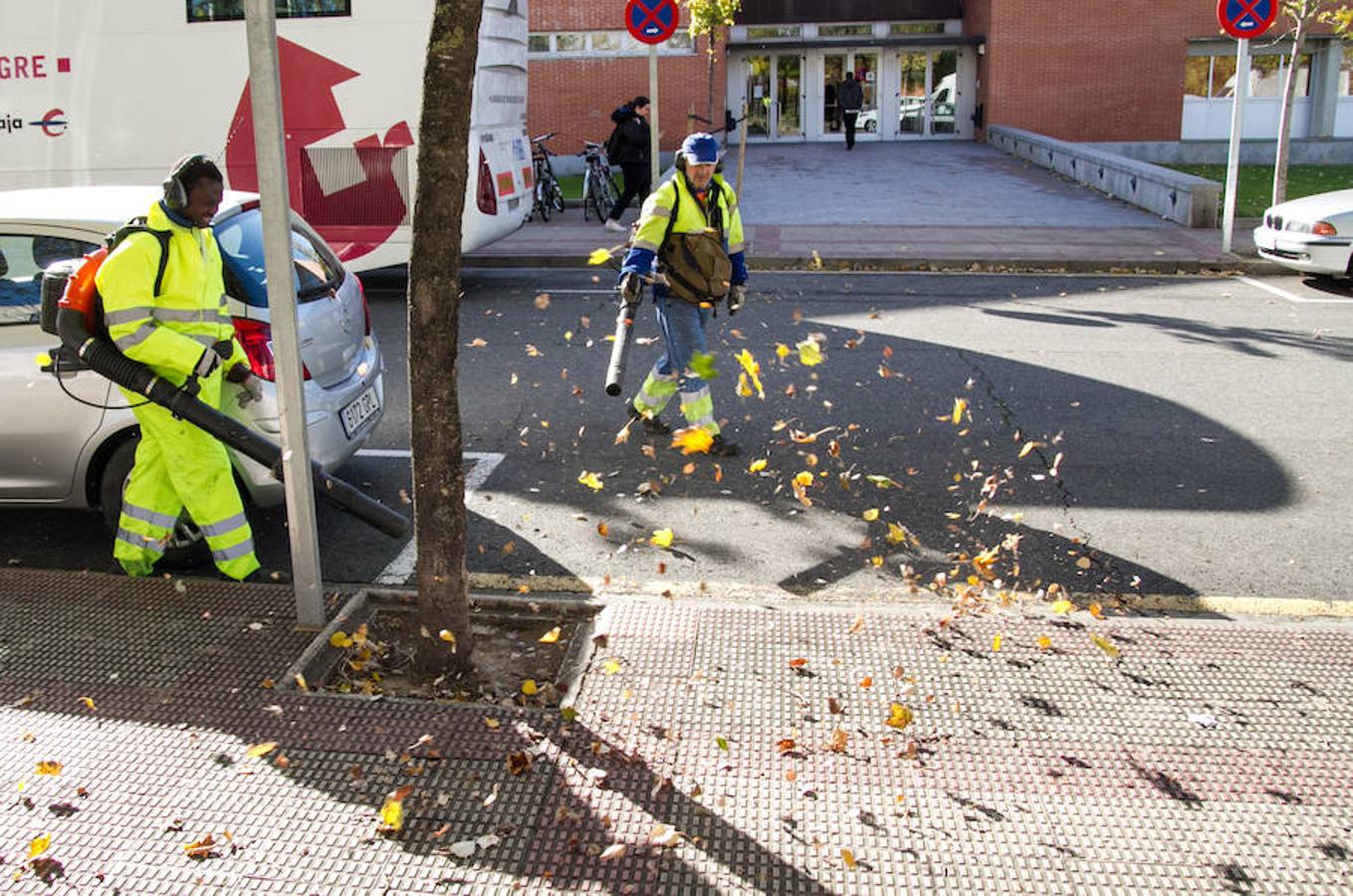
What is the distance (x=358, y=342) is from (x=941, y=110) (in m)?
30.3

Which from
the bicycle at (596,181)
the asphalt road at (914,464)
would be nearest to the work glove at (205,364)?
the asphalt road at (914,464)

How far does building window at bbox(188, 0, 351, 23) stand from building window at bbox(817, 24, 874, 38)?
23.0m

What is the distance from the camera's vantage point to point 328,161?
40.8 feet

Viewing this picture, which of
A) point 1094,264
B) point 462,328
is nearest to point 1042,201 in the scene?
point 1094,264

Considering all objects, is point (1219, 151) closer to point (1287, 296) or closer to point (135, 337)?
point (1287, 296)

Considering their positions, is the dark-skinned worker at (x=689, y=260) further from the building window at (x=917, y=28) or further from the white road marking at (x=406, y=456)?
the building window at (x=917, y=28)

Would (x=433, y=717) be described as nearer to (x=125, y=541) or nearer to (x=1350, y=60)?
(x=125, y=541)

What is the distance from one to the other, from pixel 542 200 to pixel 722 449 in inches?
506

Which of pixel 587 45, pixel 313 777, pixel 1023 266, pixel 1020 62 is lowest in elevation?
pixel 313 777

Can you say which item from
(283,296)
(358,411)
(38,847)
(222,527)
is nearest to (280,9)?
(358,411)

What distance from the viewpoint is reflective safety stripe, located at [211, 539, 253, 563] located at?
222 inches

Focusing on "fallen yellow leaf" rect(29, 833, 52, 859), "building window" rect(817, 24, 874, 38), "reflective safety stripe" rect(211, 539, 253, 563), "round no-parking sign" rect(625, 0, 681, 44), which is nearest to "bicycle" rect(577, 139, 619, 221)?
"round no-parking sign" rect(625, 0, 681, 44)

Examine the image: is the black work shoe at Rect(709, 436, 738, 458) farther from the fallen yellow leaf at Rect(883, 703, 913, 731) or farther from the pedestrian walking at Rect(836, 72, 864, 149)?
the pedestrian walking at Rect(836, 72, 864, 149)

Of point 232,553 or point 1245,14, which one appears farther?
point 1245,14
